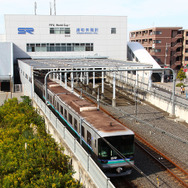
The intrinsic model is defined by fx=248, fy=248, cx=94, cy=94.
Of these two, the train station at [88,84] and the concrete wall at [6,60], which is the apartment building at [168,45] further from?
the concrete wall at [6,60]

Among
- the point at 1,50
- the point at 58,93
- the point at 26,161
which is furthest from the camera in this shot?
the point at 1,50

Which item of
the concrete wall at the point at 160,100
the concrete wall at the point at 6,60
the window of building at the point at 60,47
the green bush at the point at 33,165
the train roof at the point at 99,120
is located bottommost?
the green bush at the point at 33,165

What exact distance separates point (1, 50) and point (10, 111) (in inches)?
1037

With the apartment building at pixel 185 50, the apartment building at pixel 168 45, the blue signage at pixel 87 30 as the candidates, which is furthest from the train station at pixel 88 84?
the apartment building at pixel 185 50

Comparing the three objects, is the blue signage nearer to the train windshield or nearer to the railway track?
the railway track

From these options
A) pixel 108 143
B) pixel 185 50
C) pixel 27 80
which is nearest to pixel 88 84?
pixel 27 80

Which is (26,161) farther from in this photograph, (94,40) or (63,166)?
(94,40)

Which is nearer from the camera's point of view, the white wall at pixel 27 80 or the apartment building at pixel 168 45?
the white wall at pixel 27 80

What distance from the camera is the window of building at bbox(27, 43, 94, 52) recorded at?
5050 centimetres

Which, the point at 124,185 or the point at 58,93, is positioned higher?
the point at 58,93

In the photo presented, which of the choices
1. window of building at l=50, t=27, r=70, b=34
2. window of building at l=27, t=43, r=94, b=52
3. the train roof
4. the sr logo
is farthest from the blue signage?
the train roof

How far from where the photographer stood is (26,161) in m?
12.3

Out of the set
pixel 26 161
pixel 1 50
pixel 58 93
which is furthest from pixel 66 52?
pixel 26 161

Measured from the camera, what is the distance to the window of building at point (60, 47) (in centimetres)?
5050
